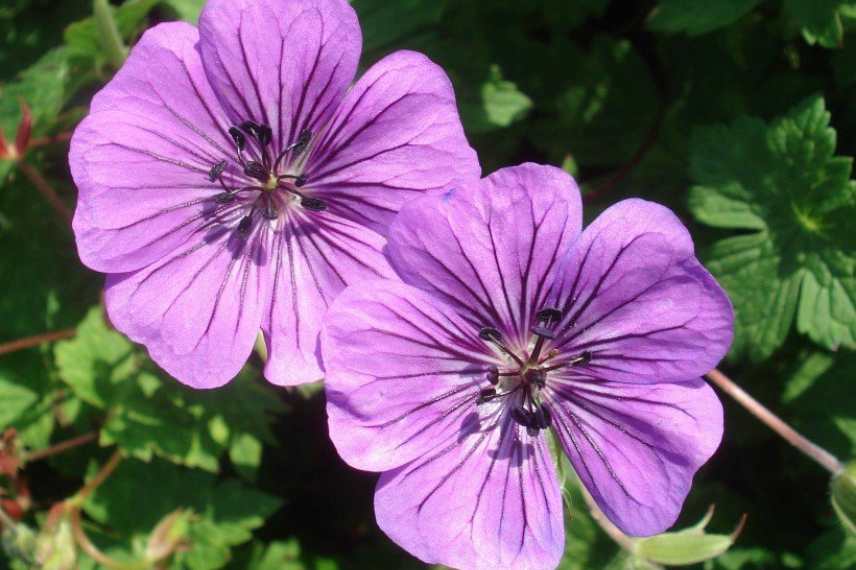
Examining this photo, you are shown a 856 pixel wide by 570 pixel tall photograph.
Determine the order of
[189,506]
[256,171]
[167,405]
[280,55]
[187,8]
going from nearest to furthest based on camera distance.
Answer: [280,55] < [256,171] < [187,8] < [167,405] < [189,506]

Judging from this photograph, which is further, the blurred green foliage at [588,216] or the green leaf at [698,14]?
the blurred green foliage at [588,216]

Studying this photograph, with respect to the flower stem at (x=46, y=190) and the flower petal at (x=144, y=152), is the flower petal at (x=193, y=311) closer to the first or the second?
the flower petal at (x=144, y=152)

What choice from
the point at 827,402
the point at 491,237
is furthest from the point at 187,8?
the point at 827,402

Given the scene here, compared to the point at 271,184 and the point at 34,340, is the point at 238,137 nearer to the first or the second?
the point at 271,184

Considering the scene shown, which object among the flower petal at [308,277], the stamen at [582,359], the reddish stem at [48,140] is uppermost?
the reddish stem at [48,140]

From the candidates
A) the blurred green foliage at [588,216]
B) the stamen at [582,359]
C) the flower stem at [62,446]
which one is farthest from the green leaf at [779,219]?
the flower stem at [62,446]

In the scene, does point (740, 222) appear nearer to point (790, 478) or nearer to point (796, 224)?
point (796, 224)

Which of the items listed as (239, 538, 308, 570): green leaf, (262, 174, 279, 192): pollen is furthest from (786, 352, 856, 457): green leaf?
(262, 174, 279, 192): pollen

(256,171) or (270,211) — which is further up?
(256,171)
